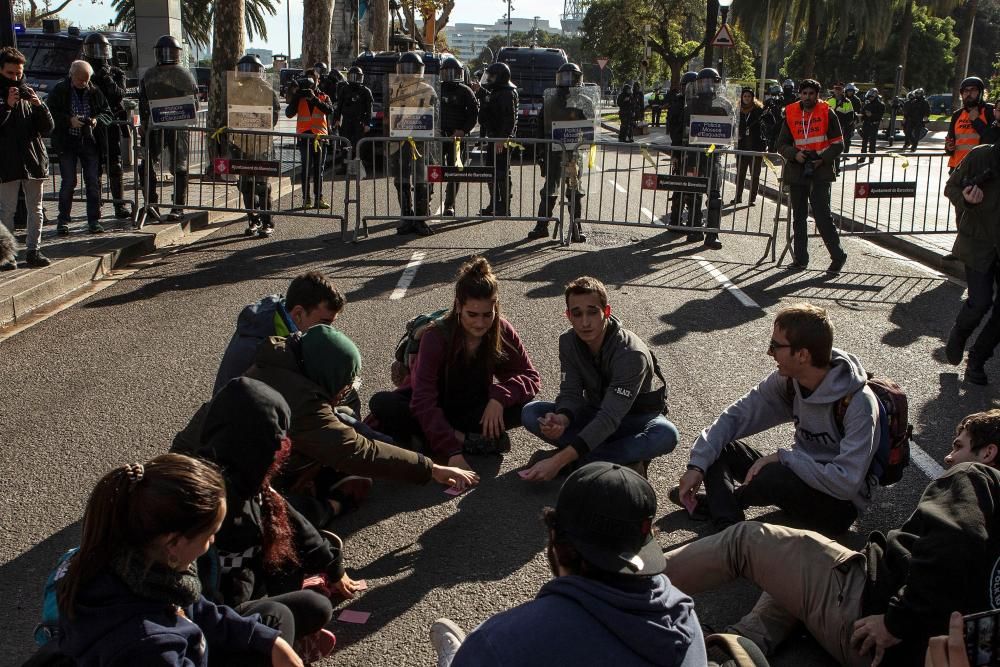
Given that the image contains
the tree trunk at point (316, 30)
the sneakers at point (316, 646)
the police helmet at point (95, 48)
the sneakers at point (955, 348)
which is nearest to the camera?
the sneakers at point (316, 646)

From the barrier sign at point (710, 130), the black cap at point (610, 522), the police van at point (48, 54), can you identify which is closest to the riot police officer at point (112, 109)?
the barrier sign at point (710, 130)

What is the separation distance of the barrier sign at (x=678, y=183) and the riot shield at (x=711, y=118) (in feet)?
3.96

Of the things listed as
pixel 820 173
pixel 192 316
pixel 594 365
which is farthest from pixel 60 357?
pixel 820 173

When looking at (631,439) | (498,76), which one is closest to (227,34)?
(498,76)

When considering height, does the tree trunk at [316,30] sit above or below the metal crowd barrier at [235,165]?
above

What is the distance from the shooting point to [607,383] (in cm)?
523

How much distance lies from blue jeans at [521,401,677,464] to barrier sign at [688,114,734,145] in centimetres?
879

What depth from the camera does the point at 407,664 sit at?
143 inches

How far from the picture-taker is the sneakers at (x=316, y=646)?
3584mm

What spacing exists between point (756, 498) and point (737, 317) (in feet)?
14.9

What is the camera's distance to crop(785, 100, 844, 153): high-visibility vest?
1086 centimetres

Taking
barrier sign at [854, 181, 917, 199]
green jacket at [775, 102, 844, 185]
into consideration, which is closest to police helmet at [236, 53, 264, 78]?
green jacket at [775, 102, 844, 185]

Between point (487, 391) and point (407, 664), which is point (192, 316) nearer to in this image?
point (487, 391)

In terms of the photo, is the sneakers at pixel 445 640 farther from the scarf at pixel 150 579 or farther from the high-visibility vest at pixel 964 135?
the high-visibility vest at pixel 964 135
